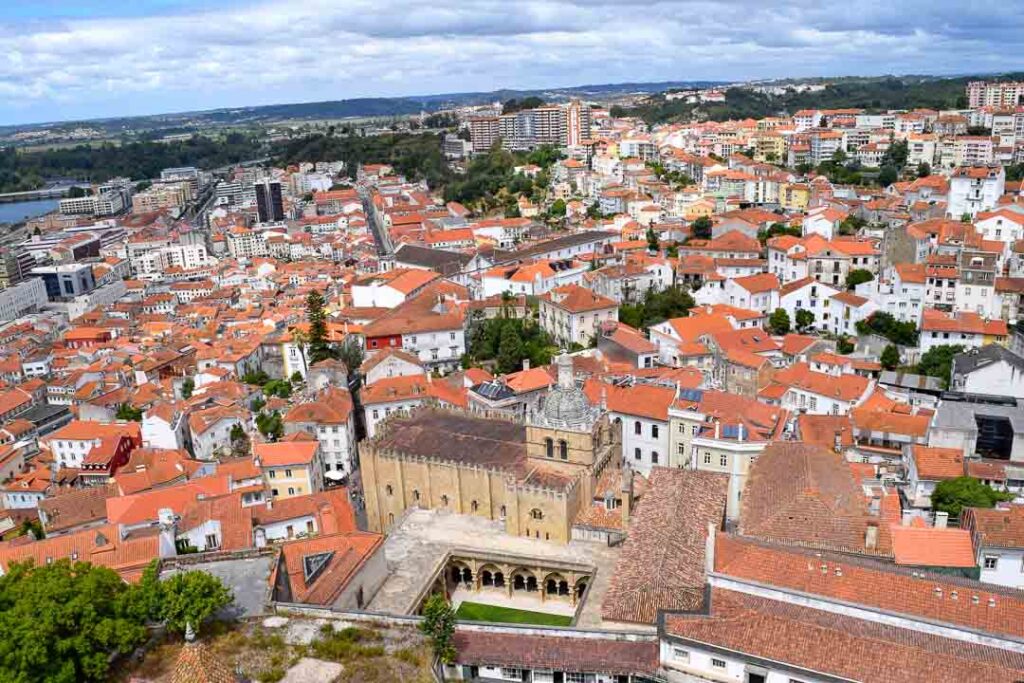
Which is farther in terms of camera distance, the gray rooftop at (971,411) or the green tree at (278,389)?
the green tree at (278,389)

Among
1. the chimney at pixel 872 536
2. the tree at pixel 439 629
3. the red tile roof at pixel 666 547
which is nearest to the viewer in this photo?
the tree at pixel 439 629

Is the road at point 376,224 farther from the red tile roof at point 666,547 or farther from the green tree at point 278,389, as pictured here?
the red tile roof at point 666,547

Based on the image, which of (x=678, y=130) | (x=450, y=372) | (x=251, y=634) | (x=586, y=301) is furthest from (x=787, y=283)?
(x=678, y=130)

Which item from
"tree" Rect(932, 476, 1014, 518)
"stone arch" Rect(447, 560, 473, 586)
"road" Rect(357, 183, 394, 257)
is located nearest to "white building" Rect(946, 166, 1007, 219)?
"tree" Rect(932, 476, 1014, 518)

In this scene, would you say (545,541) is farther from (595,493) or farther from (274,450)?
(274,450)

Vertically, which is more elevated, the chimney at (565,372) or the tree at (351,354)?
the chimney at (565,372)

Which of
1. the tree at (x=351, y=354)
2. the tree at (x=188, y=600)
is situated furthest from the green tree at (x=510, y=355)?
the tree at (x=188, y=600)

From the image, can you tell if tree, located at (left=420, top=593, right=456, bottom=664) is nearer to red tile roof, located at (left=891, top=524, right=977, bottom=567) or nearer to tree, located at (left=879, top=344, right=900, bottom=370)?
red tile roof, located at (left=891, top=524, right=977, bottom=567)
